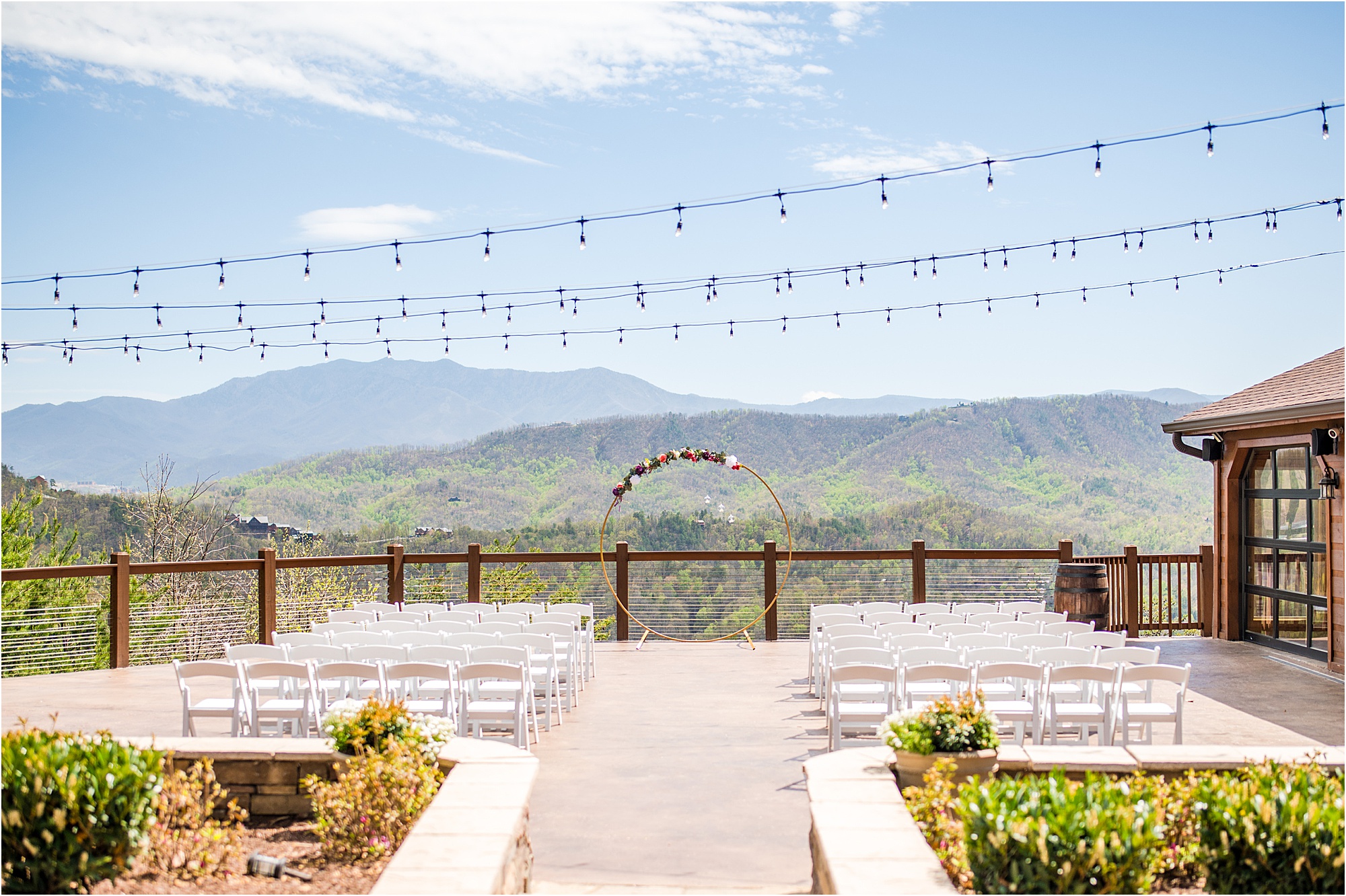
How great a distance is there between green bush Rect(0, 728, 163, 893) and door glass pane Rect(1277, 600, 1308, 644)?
405 inches

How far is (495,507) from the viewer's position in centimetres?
4497

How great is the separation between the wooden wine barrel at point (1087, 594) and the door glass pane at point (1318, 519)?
193cm

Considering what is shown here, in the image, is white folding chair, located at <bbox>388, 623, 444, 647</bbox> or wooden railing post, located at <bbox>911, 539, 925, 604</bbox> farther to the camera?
wooden railing post, located at <bbox>911, 539, 925, 604</bbox>

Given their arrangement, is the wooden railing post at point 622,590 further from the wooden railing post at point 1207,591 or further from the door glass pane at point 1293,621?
Answer: the door glass pane at point 1293,621

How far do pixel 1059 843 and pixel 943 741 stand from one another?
130 centimetres

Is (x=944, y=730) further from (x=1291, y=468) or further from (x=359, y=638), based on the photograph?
(x=1291, y=468)

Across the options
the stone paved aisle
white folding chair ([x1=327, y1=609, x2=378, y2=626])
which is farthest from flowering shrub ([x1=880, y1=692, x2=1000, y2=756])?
white folding chair ([x1=327, y1=609, x2=378, y2=626])

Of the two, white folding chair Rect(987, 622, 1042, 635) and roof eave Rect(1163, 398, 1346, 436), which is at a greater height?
roof eave Rect(1163, 398, 1346, 436)

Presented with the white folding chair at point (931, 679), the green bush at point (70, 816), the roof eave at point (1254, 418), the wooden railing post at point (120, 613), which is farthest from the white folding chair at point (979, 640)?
the wooden railing post at point (120, 613)

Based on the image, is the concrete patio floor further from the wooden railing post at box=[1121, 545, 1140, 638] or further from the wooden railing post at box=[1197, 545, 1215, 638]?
the wooden railing post at box=[1197, 545, 1215, 638]

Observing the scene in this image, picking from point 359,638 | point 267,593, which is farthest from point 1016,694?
point 267,593

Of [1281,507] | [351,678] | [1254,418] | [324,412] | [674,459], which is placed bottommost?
[351,678]

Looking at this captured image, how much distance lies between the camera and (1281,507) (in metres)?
10.6

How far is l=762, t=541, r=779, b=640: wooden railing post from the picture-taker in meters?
11.8
